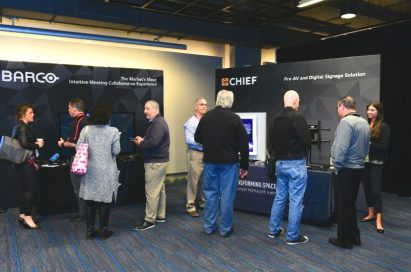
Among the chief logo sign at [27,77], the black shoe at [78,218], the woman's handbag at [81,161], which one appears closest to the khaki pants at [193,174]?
the black shoe at [78,218]

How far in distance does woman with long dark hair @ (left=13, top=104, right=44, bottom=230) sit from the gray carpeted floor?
0.58 feet

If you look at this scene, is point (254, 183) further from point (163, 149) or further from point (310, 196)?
point (163, 149)

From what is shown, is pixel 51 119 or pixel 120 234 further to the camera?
pixel 51 119

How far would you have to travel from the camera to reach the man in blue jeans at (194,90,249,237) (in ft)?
12.1

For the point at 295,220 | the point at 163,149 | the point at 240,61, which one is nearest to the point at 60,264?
the point at 163,149

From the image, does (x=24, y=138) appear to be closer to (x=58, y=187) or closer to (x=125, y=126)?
(x=58, y=187)

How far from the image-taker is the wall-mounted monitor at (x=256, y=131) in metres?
4.70

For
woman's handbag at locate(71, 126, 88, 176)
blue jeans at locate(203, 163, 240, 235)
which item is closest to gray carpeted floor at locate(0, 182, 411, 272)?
blue jeans at locate(203, 163, 240, 235)

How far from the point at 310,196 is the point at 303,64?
2169 millimetres

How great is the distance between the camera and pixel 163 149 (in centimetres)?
408

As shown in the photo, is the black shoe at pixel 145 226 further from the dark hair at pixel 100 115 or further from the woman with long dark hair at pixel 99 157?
the dark hair at pixel 100 115

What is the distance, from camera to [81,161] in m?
3.53

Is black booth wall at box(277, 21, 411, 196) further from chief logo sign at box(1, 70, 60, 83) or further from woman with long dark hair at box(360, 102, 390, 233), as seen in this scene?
chief logo sign at box(1, 70, 60, 83)

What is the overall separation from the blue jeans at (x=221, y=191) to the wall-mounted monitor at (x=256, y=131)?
98cm
